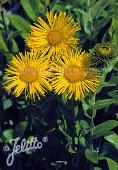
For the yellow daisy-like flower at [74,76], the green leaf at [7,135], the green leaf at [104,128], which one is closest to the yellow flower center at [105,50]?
the yellow daisy-like flower at [74,76]

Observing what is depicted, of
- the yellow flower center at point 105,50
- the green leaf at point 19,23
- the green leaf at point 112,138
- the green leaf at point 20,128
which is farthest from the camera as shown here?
the green leaf at point 19,23

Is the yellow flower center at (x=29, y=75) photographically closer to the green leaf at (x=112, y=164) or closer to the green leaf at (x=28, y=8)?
the green leaf at (x=112, y=164)

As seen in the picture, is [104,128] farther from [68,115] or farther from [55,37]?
[55,37]

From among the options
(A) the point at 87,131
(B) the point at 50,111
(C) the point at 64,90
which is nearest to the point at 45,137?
(B) the point at 50,111

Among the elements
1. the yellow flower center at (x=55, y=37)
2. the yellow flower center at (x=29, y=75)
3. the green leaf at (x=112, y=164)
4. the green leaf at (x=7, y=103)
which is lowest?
the green leaf at (x=112, y=164)

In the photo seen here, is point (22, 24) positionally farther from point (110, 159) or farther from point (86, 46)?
point (110, 159)

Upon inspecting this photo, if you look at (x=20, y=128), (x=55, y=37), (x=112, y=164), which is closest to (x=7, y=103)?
(x=20, y=128)

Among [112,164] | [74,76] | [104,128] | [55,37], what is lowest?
[112,164]
